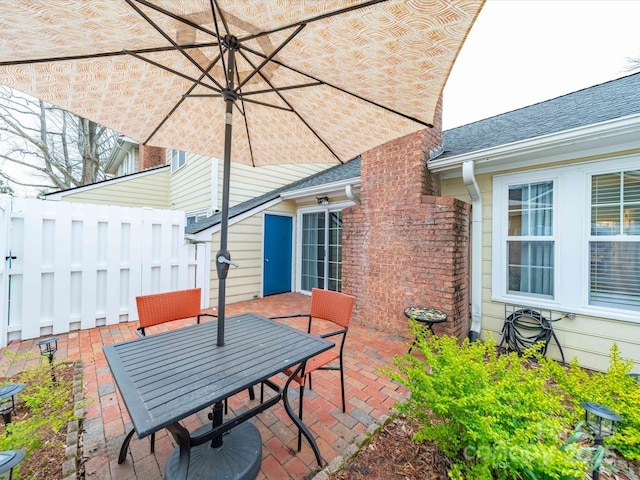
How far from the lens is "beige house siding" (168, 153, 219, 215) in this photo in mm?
7075

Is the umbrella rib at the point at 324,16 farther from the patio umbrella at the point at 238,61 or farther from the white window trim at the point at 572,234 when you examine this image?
the white window trim at the point at 572,234

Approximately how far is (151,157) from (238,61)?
11057 mm

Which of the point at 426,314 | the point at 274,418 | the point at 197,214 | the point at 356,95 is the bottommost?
the point at 274,418

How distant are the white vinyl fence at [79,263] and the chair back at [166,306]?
7.88ft

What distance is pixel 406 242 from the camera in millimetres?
3982

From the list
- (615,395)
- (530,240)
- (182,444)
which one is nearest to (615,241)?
(530,240)

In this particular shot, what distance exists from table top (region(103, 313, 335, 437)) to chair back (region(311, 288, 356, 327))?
1.95ft

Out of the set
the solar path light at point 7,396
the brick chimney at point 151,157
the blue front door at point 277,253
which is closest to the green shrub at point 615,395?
the solar path light at point 7,396

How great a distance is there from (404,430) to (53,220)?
5212 millimetres

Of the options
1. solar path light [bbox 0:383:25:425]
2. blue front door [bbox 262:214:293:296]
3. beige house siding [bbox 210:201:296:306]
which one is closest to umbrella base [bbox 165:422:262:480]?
solar path light [bbox 0:383:25:425]

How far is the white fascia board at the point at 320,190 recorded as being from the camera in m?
5.02

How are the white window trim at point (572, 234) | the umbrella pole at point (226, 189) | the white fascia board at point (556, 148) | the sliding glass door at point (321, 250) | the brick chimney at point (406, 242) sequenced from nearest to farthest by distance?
the umbrella pole at point (226, 189) → the white fascia board at point (556, 148) → the white window trim at point (572, 234) → the brick chimney at point (406, 242) → the sliding glass door at point (321, 250)

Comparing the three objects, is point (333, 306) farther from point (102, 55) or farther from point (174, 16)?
point (102, 55)

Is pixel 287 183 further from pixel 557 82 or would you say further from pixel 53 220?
pixel 557 82
